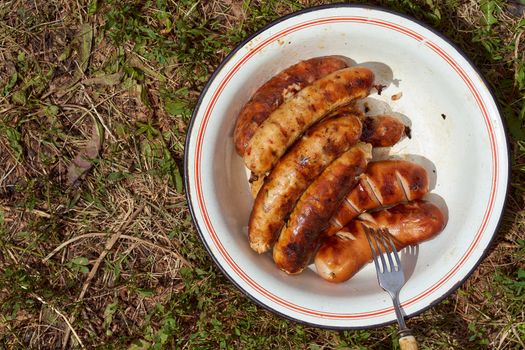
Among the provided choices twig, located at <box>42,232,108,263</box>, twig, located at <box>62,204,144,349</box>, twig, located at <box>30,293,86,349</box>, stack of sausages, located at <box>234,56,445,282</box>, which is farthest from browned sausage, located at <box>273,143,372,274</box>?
twig, located at <box>30,293,86,349</box>

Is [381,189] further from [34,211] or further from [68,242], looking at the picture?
[34,211]

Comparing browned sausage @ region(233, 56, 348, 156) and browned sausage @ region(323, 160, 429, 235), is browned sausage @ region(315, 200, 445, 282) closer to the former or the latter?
browned sausage @ region(323, 160, 429, 235)

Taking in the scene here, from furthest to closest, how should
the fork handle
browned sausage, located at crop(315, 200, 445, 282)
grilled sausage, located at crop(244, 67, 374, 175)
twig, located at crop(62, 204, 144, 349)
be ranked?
twig, located at crop(62, 204, 144, 349)
browned sausage, located at crop(315, 200, 445, 282)
the fork handle
grilled sausage, located at crop(244, 67, 374, 175)

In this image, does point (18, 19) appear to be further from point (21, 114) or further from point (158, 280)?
point (158, 280)

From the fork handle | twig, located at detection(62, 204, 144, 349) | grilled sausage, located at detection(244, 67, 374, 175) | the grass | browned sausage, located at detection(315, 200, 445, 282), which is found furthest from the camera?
twig, located at detection(62, 204, 144, 349)

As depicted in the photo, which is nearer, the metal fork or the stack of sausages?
the stack of sausages
